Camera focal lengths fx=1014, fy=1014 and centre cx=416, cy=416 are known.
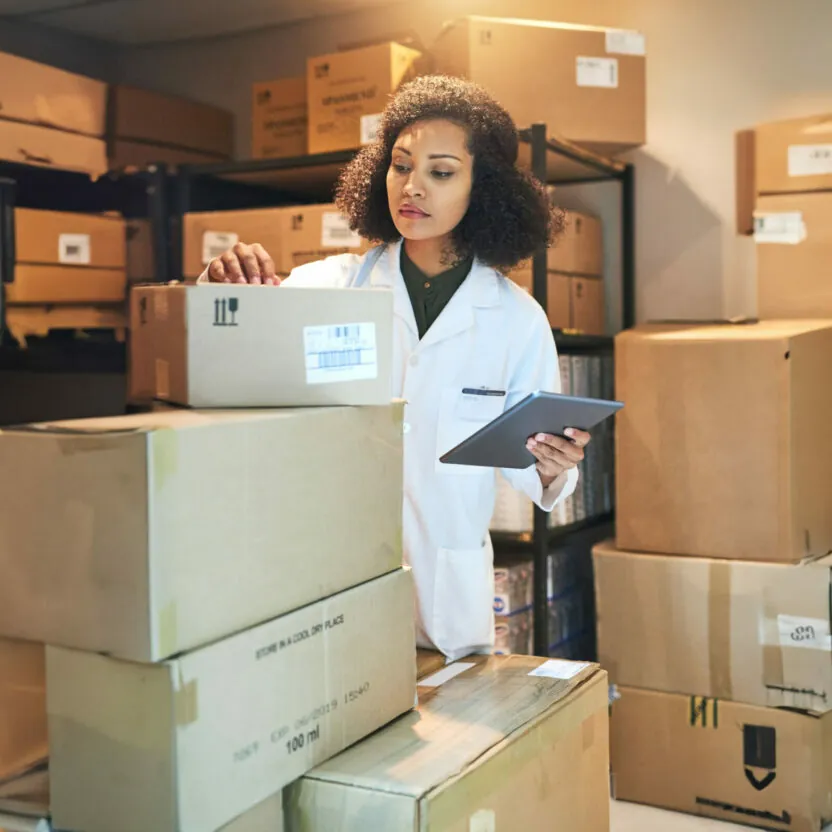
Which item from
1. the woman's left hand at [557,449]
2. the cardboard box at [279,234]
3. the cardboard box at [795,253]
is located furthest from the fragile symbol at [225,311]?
the cardboard box at [795,253]

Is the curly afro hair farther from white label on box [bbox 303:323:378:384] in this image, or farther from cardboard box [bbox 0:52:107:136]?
cardboard box [bbox 0:52:107:136]

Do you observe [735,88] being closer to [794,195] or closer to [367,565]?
[794,195]

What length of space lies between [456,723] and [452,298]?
86 cm

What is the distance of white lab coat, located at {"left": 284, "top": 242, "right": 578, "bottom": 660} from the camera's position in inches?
70.0

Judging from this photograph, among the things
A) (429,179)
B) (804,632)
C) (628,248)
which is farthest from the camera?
(628,248)

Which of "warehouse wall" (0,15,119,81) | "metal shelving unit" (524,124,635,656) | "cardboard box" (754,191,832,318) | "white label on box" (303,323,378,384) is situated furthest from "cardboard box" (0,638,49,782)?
"warehouse wall" (0,15,119,81)

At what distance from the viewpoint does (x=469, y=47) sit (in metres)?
2.43

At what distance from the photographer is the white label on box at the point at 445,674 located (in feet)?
4.48

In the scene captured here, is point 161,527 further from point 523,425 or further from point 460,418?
point 460,418

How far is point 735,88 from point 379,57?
100 cm

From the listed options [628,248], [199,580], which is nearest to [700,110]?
[628,248]

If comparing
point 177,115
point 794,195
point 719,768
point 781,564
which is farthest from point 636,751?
point 177,115

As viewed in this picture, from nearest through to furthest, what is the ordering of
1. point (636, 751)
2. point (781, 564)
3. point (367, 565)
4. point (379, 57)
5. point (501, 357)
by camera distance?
point (367, 565), point (501, 357), point (781, 564), point (636, 751), point (379, 57)

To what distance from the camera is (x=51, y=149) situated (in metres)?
2.80
